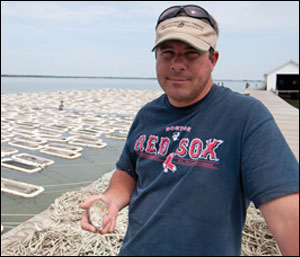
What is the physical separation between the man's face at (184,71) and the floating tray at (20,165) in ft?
34.0

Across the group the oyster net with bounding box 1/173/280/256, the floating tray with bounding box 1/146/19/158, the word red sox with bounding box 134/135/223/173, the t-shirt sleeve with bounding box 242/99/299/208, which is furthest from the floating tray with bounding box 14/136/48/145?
the t-shirt sleeve with bounding box 242/99/299/208

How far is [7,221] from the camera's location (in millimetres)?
7289

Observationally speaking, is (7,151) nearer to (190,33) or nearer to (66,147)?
(66,147)

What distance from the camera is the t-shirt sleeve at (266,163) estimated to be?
3.71ft

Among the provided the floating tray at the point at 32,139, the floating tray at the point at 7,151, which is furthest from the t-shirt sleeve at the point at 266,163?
the floating tray at the point at 32,139

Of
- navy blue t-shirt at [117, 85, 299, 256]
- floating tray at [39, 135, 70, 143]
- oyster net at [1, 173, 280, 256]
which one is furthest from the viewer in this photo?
floating tray at [39, 135, 70, 143]

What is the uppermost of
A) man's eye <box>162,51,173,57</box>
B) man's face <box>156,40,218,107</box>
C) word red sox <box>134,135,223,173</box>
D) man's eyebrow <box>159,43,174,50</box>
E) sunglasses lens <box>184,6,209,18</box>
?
sunglasses lens <box>184,6,209,18</box>

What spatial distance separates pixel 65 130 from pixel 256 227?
1571 centimetres

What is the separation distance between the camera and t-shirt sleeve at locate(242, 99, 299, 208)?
1132 mm

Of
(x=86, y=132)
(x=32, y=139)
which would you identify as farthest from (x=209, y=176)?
(x=86, y=132)

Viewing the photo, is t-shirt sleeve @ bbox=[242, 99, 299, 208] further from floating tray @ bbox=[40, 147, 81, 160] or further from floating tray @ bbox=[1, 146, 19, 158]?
floating tray @ bbox=[1, 146, 19, 158]

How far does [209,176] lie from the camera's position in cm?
135

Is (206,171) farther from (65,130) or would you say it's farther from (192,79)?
(65,130)

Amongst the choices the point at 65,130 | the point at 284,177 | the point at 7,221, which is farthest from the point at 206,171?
the point at 65,130
